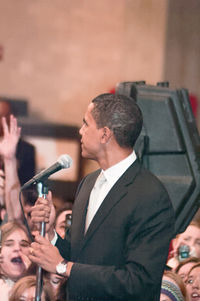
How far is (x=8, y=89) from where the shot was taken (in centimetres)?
619

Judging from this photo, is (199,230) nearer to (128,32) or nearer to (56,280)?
(56,280)

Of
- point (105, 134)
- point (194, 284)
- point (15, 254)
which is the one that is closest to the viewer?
point (105, 134)

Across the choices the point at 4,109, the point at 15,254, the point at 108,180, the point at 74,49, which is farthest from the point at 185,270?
the point at 74,49

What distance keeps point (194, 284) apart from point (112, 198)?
4.79 ft

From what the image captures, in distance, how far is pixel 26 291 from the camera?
279 cm

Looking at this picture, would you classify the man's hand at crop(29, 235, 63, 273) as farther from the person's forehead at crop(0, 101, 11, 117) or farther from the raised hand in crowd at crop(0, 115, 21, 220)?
the person's forehead at crop(0, 101, 11, 117)

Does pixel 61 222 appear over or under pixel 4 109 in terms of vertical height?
under

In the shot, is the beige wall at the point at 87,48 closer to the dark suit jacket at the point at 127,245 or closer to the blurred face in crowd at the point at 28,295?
the blurred face in crowd at the point at 28,295

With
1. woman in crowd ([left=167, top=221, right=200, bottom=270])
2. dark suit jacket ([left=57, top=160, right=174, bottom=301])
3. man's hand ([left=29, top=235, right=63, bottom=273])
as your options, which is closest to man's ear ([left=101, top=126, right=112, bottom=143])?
dark suit jacket ([left=57, top=160, right=174, bottom=301])

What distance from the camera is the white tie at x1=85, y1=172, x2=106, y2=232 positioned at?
5.97 ft

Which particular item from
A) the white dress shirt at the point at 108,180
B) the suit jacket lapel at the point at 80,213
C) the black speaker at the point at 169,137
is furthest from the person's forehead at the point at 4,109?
the white dress shirt at the point at 108,180

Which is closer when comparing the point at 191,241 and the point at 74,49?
the point at 191,241

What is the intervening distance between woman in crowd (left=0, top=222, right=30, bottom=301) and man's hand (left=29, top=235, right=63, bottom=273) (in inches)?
60.1

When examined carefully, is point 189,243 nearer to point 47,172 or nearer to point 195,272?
point 195,272
